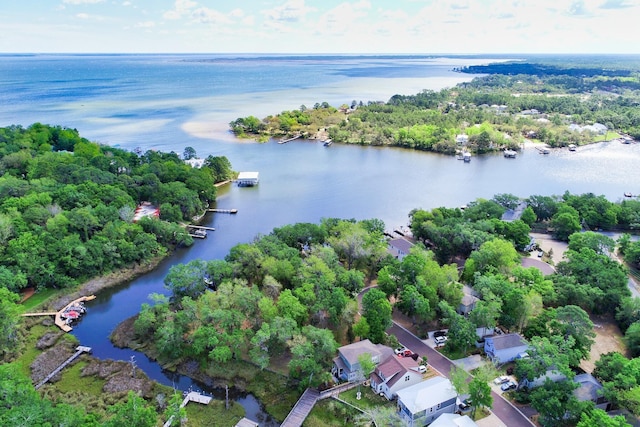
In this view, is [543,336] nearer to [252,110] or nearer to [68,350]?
[68,350]

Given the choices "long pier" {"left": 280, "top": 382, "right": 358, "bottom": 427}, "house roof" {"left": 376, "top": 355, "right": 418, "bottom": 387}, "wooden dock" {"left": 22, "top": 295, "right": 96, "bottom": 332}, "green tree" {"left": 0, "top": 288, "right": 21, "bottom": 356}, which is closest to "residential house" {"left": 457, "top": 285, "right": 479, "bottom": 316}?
"house roof" {"left": 376, "top": 355, "right": 418, "bottom": 387}

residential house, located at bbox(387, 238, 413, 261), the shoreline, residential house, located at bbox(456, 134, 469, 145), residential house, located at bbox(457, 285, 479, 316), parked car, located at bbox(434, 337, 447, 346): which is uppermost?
residential house, located at bbox(456, 134, 469, 145)

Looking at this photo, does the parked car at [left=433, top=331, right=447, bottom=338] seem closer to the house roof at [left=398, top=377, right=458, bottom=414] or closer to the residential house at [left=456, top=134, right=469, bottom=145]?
the house roof at [left=398, top=377, right=458, bottom=414]

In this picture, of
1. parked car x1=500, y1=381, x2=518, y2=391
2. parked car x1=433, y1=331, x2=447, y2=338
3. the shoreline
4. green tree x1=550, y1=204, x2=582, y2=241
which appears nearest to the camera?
parked car x1=500, y1=381, x2=518, y2=391

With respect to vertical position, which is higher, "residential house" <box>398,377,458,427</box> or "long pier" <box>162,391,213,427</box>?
"residential house" <box>398,377,458,427</box>

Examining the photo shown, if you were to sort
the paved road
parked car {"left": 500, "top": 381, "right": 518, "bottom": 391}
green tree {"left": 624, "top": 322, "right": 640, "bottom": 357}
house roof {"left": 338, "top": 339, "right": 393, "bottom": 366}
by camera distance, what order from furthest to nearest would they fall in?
green tree {"left": 624, "top": 322, "right": 640, "bottom": 357} < house roof {"left": 338, "top": 339, "right": 393, "bottom": 366} < parked car {"left": 500, "top": 381, "right": 518, "bottom": 391} < the paved road

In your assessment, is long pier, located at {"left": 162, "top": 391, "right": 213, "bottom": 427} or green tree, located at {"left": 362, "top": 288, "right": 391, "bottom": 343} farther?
green tree, located at {"left": 362, "top": 288, "right": 391, "bottom": 343}

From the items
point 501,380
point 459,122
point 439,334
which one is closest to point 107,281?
point 439,334

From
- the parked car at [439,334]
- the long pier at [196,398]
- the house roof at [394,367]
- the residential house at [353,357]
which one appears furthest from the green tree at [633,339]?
the long pier at [196,398]

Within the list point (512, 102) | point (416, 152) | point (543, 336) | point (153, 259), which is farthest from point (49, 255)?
point (512, 102)

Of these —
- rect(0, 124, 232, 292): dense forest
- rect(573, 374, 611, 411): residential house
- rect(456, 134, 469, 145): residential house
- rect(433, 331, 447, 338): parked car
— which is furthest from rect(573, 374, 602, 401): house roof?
rect(456, 134, 469, 145): residential house

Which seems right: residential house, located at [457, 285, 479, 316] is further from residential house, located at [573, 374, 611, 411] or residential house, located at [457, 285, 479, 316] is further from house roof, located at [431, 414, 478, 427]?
house roof, located at [431, 414, 478, 427]
